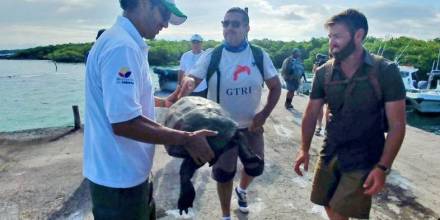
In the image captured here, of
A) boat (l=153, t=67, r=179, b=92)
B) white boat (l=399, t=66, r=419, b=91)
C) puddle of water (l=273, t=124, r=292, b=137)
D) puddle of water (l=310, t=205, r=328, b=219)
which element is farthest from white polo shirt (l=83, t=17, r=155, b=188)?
white boat (l=399, t=66, r=419, b=91)

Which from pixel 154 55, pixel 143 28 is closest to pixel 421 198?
pixel 143 28

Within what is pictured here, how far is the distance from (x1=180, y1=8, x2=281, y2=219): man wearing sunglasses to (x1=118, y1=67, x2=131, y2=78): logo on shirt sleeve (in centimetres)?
176

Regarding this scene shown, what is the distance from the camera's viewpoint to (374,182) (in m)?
2.72

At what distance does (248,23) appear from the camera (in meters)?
3.77

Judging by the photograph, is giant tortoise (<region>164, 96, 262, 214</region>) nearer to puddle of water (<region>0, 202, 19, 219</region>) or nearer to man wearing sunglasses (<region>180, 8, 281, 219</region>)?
man wearing sunglasses (<region>180, 8, 281, 219</region>)

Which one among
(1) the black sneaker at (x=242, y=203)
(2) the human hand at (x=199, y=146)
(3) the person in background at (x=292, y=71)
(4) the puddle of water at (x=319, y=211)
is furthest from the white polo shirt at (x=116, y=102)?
(3) the person in background at (x=292, y=71)

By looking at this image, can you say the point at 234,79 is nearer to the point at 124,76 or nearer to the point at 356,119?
the point at 356,119

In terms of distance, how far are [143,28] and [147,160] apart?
2.54 ft

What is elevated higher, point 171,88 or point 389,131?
point 389,131

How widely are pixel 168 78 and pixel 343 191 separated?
787 inches

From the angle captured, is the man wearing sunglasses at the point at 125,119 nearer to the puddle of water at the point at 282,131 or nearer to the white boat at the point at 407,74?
the puddle of water at the point at 282,131

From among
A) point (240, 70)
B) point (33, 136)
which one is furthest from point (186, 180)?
point (33, 136)

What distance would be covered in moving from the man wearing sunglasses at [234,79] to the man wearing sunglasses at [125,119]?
145 centimetres

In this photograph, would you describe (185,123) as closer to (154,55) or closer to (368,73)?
(368,73)
